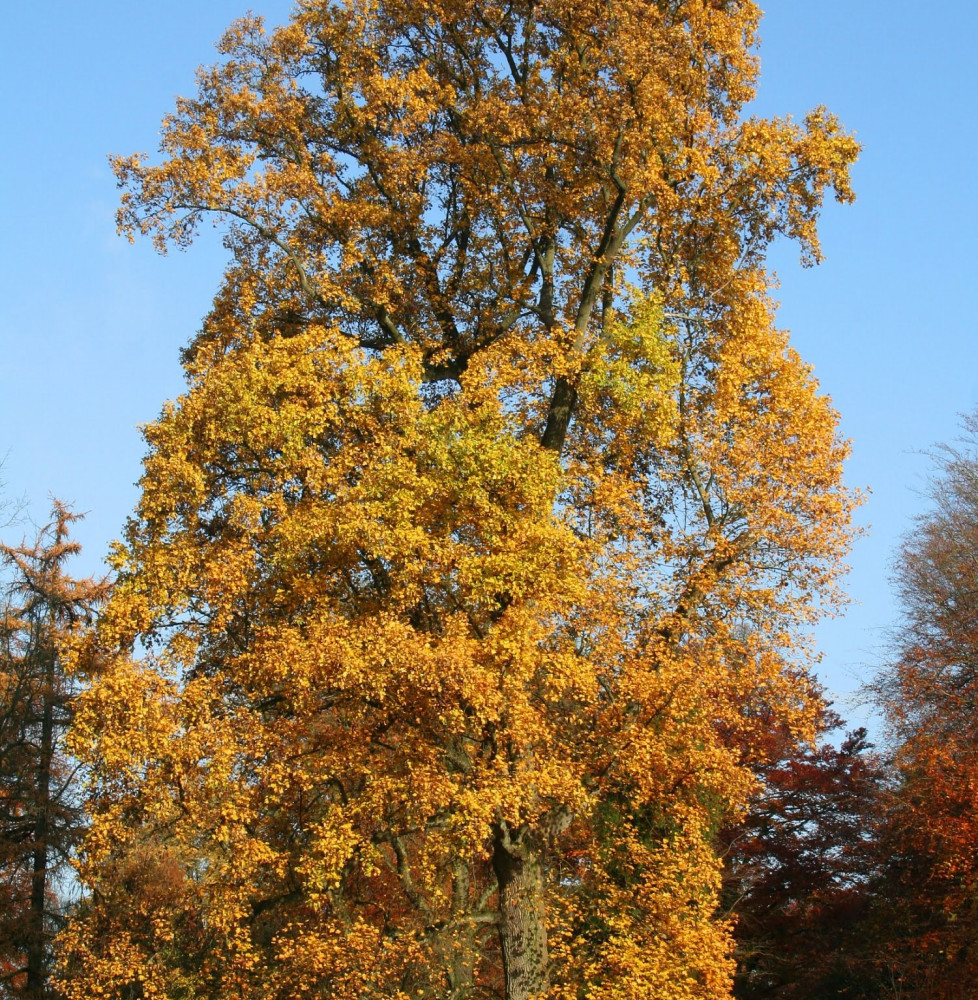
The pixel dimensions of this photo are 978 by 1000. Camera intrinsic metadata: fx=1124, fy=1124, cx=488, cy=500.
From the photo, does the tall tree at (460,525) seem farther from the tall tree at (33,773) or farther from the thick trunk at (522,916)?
the tall tree at (33,773)

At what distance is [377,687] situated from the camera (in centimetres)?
1373

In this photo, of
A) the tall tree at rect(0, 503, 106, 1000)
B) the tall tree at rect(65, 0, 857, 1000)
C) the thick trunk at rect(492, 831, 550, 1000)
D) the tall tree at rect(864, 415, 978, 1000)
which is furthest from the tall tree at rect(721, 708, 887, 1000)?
the tall tree at rect(0, 503, 106, 1000)

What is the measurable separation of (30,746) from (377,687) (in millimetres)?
14288

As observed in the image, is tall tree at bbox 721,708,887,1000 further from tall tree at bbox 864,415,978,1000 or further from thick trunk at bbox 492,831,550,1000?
Result: thick trunk at bbox 492,831,550,1000

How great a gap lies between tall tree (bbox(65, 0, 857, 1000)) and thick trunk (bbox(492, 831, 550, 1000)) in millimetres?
55

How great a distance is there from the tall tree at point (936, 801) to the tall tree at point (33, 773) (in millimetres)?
16510

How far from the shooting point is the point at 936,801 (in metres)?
20.6

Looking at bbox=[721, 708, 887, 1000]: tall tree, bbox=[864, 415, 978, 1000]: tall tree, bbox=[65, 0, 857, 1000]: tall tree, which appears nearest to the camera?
bbox=[65, 0, 857, 1000]: tall tree

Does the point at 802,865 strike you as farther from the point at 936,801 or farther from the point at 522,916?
the point at 522,916

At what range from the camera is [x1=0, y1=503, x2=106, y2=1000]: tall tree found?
75.2 feet

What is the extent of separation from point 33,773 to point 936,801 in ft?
61.2

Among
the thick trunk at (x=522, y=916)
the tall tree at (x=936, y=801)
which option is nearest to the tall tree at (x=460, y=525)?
the thick trunk at (x=522, y=916)

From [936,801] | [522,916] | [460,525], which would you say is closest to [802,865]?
[936,801]

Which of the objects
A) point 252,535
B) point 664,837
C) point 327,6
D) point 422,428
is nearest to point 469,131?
point 327,6
